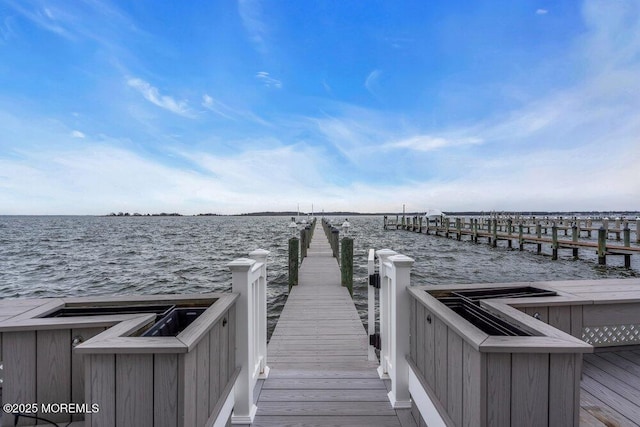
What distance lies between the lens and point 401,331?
8.14 ft

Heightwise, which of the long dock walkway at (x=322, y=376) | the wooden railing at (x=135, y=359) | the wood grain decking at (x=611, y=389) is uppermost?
the wooden railing at (x=135, y=359)

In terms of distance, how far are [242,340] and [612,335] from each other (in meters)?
3.52

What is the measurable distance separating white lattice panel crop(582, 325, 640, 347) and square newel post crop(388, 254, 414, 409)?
179 centimetres

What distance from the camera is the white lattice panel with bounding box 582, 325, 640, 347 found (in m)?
2.79

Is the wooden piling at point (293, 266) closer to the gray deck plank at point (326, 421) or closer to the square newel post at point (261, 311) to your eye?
the square newel post at point (261, 311)

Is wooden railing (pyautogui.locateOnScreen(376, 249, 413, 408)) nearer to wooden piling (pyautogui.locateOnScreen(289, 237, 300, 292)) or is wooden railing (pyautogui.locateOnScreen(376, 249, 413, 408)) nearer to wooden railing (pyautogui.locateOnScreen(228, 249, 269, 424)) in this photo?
wooden railing (pyautogui.locateOnScreen(228, 249, 269, 424))

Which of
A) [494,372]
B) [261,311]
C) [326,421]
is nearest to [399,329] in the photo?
[326,421]

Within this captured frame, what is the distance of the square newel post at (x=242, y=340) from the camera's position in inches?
90.8

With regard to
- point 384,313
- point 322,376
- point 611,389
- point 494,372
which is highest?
point 494,372

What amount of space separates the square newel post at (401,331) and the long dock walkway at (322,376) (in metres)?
0.12

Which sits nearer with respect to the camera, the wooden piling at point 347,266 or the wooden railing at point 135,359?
the wooden railing at point 135,359

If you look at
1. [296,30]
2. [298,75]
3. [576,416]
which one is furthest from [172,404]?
[298,75]

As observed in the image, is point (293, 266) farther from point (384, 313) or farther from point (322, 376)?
point (384, 313)

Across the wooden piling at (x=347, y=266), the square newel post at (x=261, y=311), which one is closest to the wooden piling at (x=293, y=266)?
the wooden piling at (x=347, y=266)
